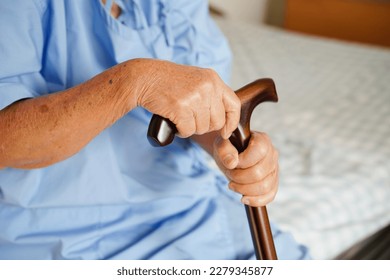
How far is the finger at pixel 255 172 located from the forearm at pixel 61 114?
0.21 meters

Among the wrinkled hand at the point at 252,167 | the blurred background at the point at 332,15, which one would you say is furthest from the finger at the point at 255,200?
the blurred background at the point at 332,15

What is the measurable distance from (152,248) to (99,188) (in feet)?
0.44

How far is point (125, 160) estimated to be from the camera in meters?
0.84

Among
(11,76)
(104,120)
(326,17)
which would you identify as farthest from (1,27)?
(326,17)

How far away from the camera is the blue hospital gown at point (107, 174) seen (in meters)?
0.71

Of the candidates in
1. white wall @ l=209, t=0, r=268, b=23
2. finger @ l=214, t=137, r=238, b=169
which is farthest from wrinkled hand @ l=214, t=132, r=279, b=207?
white wall @ l=209, t=0, r=268, b=23

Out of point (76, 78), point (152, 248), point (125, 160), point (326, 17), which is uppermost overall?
point (76, 78)

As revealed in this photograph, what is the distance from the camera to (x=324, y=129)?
4.69ft

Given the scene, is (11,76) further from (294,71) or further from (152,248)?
(294,71)

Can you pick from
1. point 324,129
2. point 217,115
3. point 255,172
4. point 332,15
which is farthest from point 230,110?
point 332,15

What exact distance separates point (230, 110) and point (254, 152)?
10cm

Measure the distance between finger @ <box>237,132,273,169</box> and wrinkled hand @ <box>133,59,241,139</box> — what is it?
0.10 metres

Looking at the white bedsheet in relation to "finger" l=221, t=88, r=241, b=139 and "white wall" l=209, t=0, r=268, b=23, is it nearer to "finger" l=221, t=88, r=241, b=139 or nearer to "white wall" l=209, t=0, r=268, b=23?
"finger" l=221, t=88, r=241, b=139
